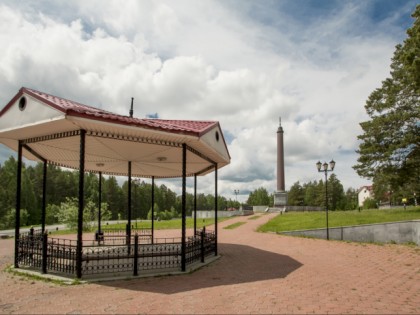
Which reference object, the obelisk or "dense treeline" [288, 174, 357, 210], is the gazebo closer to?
the obelisk

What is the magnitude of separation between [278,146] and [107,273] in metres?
46.9

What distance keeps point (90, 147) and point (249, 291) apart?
873 cm

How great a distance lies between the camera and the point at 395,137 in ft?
90.7

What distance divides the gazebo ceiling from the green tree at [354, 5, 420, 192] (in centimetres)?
1810

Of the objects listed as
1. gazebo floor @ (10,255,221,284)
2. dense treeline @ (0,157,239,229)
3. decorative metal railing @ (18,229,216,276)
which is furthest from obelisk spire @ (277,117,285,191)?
gazebo floor @ (10,255,221,284)

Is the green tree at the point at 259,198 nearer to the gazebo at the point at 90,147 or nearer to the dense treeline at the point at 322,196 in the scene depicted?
the dense treeline at the point at 322,196

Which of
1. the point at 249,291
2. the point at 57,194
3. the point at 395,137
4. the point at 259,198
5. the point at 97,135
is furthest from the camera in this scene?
the point at 259,198

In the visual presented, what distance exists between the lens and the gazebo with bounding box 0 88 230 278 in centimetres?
992

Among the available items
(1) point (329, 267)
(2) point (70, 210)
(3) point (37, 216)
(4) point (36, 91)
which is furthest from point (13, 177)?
(1) point (329, 267)

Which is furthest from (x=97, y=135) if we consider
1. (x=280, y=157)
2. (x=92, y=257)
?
(x=280, y=157)

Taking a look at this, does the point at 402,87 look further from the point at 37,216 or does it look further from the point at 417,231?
the point at 37,216

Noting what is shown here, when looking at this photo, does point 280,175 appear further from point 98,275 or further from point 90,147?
point 98,275

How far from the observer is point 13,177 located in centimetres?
6912

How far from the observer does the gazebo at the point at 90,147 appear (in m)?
9.92
